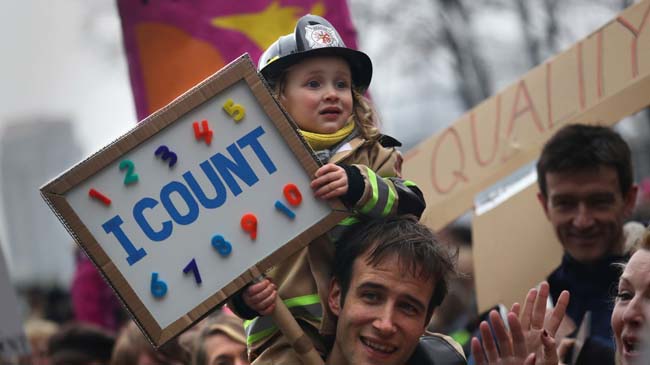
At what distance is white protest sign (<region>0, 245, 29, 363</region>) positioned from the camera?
6109 mm

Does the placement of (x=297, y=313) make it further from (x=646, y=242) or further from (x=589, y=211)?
(x=589, y=211)

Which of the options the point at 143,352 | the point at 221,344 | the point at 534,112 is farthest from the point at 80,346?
the point at 534,112

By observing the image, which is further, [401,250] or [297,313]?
[297,313]

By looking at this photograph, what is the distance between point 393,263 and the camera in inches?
184

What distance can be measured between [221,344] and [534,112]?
1.77 meters

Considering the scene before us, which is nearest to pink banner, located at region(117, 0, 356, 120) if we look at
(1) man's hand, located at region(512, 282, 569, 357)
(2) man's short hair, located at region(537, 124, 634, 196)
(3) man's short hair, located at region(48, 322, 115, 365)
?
(3) man's short hair, located at region(48, 322, 115, 365)

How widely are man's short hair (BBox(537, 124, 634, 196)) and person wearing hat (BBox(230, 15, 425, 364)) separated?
3.39 feet

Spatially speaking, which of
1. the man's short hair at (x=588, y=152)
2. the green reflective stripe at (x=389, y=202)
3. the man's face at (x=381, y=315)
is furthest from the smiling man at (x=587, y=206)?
the green reflective stripe at (x=389, y=202)

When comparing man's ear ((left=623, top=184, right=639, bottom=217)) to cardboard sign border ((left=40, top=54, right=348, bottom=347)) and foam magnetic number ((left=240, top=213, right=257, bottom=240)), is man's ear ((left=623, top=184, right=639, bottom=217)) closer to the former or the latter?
cardboard sign border ((left=40, top=54, right=348, bottom=347))

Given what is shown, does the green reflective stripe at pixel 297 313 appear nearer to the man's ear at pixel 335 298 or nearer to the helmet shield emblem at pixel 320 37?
the man's ear at pixel 335 298

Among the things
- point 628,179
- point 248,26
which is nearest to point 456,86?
point 248,26

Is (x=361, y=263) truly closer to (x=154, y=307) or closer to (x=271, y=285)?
(x=271, y=285)

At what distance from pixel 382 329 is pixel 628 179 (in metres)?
1.70

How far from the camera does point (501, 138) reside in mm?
6703
